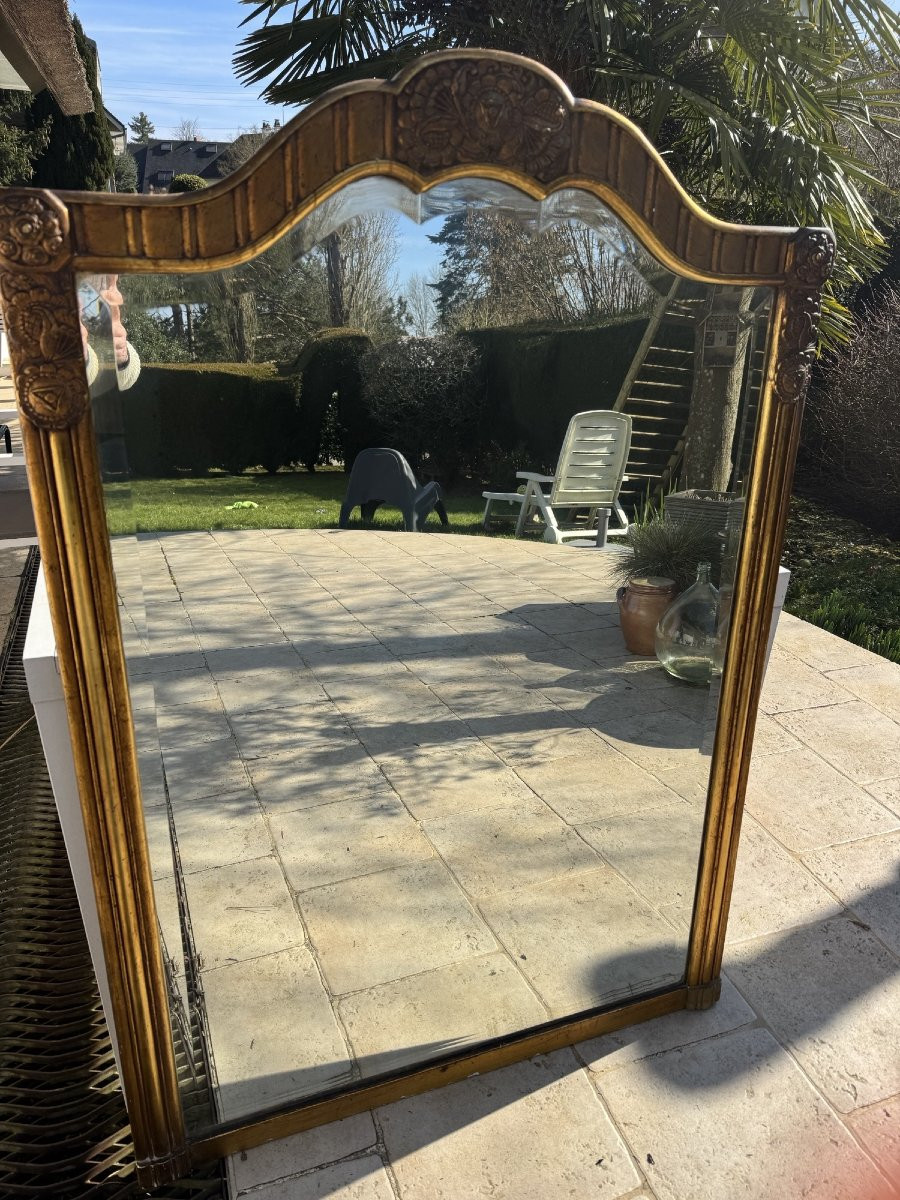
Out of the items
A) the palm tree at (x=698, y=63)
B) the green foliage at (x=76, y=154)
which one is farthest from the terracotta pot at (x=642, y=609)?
the green foliage at (x=76, y=154)

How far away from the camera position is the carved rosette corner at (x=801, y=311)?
1487 millimetres

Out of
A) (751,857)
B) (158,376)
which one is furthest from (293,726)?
(751,857)

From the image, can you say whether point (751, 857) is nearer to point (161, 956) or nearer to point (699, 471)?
point (699, 471)

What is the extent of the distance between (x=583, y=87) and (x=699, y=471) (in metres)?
3.65

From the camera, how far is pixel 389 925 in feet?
6.31

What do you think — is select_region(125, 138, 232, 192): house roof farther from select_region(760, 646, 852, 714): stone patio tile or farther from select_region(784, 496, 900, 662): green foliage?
select_region(760, 646, 852, 714): stone patio tile

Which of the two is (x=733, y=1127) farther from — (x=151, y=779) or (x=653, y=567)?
(x=151, y=779)

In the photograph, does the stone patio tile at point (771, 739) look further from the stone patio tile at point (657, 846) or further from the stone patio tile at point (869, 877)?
the stone patio tile at point (657, 846)

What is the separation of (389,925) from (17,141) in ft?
49.3

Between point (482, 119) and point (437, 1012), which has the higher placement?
point (482, 119)

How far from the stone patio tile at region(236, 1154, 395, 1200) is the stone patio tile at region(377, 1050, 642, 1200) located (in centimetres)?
4

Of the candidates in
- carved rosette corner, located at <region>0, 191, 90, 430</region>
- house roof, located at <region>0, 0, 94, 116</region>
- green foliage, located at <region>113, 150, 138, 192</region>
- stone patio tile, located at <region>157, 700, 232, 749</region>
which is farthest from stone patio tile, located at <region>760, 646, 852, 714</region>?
green foliage, located at <region>113, 150, 138, 192</region>

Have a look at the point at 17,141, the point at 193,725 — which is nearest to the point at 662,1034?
the point at 193,725

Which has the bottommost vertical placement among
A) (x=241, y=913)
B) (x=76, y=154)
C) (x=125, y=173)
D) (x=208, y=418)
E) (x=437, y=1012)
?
(x=437, y=1012)
